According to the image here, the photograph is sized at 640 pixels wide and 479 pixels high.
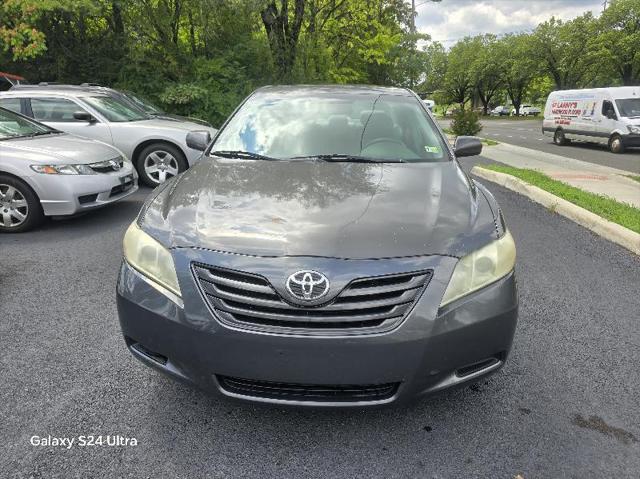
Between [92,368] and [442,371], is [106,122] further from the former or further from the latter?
[442,371]

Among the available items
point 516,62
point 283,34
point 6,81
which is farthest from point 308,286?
point 516,62

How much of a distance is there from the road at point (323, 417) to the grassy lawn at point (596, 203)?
93.0 inches

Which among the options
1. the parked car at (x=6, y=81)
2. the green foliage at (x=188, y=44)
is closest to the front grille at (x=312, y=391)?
the parked car at (x=6, y=81)

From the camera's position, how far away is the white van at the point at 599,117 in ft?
52.3

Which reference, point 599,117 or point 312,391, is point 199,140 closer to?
point 312,391

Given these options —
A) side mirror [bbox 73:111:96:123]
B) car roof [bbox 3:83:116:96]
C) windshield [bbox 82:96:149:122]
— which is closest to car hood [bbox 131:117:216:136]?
windshield [bbox 82:96:149:122]

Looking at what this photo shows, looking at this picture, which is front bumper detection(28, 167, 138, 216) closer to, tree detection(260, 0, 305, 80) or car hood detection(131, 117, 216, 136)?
car hood detection(131, 117, 216, 136)

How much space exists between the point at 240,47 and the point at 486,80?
56148 millimetres

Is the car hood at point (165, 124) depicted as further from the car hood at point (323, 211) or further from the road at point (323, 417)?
the car hood at point (323, 211)

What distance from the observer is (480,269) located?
208 centimetres

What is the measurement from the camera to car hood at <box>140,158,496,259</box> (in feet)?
6.73

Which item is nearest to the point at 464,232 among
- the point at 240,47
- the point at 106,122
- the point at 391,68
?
the point at 106,122

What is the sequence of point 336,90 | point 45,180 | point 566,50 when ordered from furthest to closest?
point 566,50 < point 45,180 < point 336,90

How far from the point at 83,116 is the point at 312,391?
701cm
